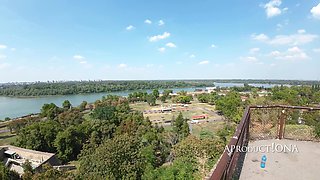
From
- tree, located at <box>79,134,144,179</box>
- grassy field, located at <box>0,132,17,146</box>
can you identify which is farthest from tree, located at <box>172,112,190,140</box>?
grassy field, located at <box>0,132,17,146</box>

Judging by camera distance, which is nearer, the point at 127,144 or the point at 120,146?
the point at 120,146

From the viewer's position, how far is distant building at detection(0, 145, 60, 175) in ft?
58.3

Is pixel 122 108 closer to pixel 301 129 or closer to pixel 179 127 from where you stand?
pixel 179 127

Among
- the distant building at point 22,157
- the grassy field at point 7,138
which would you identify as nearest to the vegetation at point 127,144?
the grassy field at point 7,138

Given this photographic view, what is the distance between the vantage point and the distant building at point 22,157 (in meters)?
17.8

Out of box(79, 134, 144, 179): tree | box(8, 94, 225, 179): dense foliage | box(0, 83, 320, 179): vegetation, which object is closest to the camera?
box(0, 83, 320, 179): vegetation

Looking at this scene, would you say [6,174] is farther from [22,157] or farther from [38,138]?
[38,138]

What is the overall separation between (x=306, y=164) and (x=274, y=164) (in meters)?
0.46

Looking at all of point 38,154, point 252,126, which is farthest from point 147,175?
point 38,154

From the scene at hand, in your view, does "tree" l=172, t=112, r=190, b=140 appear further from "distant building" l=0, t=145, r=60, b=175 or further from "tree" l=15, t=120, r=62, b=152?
"tree" l=15, t=120, r=62, b=152

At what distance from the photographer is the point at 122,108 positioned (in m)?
43.5

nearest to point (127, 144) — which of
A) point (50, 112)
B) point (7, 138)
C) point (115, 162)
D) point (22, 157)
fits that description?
point (115, 162)

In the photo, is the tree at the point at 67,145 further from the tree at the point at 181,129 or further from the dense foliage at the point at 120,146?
the tree at the point at 181,129

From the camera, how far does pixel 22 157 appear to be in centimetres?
1972
